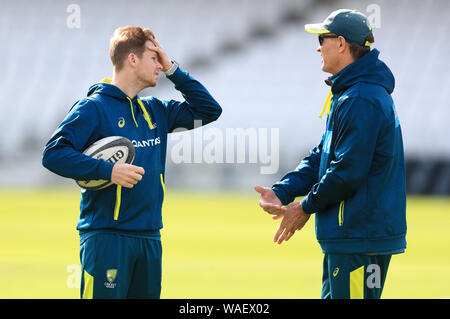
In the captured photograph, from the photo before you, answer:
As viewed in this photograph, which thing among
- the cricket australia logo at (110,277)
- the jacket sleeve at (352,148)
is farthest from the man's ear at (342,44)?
the cricket australia logo at (110,277)

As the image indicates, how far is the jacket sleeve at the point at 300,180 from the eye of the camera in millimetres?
4242

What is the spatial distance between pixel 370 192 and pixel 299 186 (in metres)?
0.68

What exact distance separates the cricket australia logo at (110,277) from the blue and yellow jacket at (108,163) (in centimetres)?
24

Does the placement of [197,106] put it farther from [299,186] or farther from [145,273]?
[145,273]

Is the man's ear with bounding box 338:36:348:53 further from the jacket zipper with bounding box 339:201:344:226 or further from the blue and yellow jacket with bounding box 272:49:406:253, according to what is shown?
the jacket zipper with bounding box 339:201:344:226

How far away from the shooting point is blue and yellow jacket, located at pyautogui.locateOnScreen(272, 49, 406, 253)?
363 cm

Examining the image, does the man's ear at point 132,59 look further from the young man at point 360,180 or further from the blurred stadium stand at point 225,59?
the blurred stadium stand at point 225,59

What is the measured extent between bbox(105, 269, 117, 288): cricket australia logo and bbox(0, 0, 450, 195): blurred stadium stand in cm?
1993

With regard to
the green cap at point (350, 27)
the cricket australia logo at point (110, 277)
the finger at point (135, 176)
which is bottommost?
the cricket australia logo at point (110, 277)
